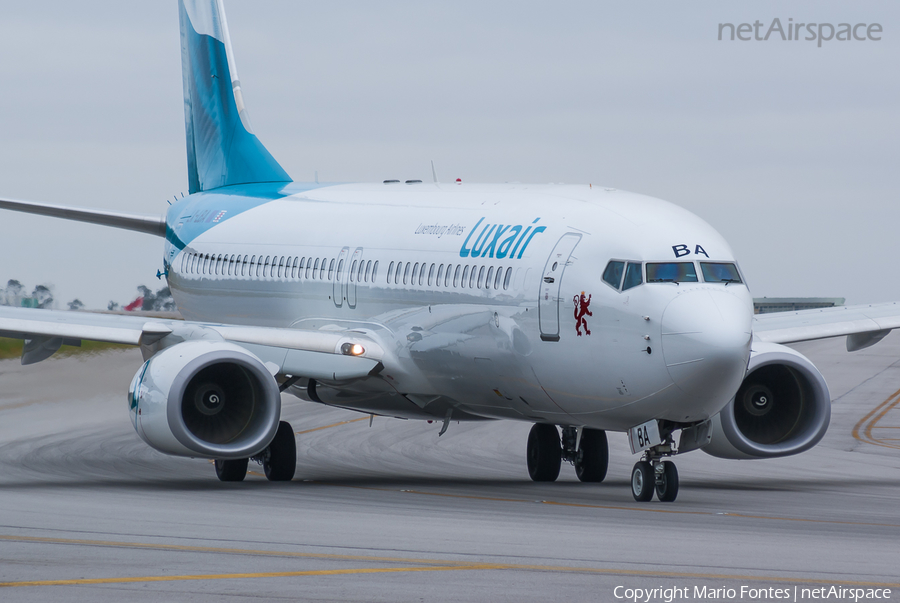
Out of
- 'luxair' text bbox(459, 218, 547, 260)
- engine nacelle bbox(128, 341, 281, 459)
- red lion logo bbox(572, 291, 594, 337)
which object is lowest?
engine nacelle bbox(128, 341, 281, 459)

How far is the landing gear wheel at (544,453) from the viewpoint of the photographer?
22.0 metres

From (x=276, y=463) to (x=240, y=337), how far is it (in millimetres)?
1930

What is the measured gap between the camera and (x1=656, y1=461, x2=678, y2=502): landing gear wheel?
17.3 metres

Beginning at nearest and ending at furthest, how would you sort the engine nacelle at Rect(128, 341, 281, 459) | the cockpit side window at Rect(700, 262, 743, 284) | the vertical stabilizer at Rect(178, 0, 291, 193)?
the cockpit side window at Rect(700, 262, 743, 284), the engine nacelle at Rect(128, 341, 281, 459), the vertical stabilizer at Rect(178, 0, 291, 193)

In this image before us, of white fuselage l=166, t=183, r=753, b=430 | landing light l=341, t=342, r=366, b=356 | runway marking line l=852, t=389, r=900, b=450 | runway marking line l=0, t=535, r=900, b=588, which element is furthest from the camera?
runway marking line l=852, t=389, r=900, b=450

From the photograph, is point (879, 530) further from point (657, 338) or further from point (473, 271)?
point (473, 271)

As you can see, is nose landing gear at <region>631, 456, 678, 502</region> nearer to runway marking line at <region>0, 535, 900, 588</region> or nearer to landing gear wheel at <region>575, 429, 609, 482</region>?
landing gear wheel at <region>575, 429, 609, 482</region>

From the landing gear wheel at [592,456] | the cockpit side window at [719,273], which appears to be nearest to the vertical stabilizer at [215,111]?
the landing gear wheel at [592,456]

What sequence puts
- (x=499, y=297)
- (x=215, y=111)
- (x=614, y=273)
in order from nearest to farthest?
(x=614, y=273) < (x=499, y=297) < (x=215, y=111)

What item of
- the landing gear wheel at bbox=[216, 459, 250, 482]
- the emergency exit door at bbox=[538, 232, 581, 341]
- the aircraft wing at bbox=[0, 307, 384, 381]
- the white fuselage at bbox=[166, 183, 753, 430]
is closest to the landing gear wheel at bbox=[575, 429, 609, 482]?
the white fuselage at bbox=[166, 183, 753, 430]

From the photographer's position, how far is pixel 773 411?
20.2m

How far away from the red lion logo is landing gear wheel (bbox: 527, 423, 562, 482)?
5291mm

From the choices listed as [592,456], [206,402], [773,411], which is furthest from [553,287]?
[206,402]

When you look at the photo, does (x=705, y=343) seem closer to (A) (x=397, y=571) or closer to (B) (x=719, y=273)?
(B) (x=719, y=273)
